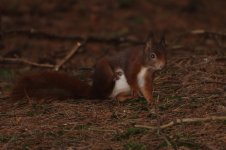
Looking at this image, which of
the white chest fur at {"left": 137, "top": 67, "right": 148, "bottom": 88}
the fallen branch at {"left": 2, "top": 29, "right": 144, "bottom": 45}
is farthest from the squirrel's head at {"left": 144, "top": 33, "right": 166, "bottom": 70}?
the fallen branch at {"left": 2, "top": 29, "right": 144, "bottom": 45}

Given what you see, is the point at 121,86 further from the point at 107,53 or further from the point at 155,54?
the point at 107,53

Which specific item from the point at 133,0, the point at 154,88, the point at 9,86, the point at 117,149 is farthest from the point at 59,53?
the point at 117,149

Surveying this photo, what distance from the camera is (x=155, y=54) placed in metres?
5.26

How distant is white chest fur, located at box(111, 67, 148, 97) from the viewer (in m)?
5.44

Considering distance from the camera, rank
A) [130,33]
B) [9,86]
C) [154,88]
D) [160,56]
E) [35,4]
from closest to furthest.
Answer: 1. [160,56]
2. [154,88]
3. [9,86]
4. [130,33]
5. [35,4]

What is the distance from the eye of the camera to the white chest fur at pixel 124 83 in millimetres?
5441

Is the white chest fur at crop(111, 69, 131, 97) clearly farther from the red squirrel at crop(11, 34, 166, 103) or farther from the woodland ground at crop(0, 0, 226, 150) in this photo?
the woodland ground at crop(0, 0, 226, 150)

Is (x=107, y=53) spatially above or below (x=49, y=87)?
above

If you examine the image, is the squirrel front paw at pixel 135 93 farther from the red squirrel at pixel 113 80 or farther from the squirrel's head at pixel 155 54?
the squirrel's head at pixel 155 54

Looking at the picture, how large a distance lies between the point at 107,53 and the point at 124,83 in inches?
97.5

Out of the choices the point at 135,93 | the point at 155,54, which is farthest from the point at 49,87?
the point at 155,54

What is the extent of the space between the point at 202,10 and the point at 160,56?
18.0ft

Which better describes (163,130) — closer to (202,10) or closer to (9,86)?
(9,86)

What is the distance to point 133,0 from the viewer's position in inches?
414
